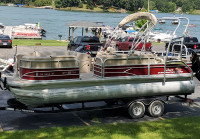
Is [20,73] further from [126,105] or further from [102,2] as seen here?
[102,2]

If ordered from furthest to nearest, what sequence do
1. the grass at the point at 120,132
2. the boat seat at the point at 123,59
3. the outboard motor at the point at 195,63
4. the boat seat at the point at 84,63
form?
the outboard motor at the point at 195,63 < the boat seat at the point at 84,63 < the boat seat at the point at 123,59 < the grass at the point at 120,132

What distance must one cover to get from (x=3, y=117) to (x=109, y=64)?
161 inches

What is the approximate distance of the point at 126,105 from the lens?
1352cm

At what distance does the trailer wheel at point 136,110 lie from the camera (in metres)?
13.6

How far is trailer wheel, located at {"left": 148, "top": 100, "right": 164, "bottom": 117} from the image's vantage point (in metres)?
14.0

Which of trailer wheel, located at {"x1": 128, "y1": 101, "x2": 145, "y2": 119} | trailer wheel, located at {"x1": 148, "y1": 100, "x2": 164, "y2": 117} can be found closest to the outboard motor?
trailer wheel, located at {"x1": 148, "y1": 100, "x2": 164, "y2": 117}

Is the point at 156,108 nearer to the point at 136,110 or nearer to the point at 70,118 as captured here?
the point at 136,110

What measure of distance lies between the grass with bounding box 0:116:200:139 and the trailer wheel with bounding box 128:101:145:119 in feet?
2.24

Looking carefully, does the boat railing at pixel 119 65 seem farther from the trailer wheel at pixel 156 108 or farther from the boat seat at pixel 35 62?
the boat seat at pixel 35 62

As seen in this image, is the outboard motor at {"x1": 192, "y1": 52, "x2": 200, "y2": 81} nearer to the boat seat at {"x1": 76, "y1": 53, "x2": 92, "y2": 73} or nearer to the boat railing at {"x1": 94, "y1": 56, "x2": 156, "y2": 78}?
the boat railing at {"x1": 94, "y1": 56, "x2": 156, "y2": 78}

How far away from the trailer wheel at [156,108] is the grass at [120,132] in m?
0.95

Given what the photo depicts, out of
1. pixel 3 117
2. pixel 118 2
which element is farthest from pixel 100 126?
pixel 118 2

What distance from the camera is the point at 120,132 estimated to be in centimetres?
1180

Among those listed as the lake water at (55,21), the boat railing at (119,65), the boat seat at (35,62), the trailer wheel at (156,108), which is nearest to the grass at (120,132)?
the trailer wheel at (156,108)
